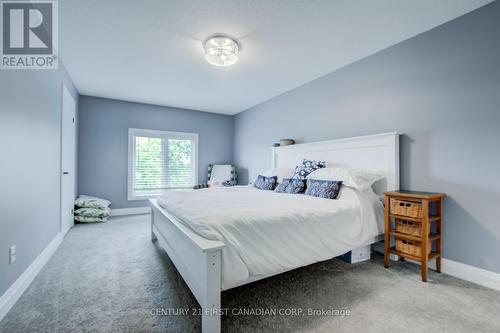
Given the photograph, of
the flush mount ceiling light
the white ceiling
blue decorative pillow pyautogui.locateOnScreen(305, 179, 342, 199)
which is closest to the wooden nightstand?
blue decorative pillow pyautogui.locateOnScreen(305, 179, 342, 199)

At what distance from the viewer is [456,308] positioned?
1642 millimetres

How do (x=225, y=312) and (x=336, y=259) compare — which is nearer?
(x=225, y=312)

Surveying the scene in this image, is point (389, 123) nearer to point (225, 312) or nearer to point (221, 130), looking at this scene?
point (225, 312)

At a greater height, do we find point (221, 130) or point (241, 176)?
point (221, 130)

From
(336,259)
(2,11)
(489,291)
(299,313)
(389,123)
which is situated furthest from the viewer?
(389,123)

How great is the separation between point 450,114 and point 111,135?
5.38 m

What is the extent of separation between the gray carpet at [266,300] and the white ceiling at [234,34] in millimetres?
2406

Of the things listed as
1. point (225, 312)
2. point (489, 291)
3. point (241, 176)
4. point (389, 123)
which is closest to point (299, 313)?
point (225, 312)

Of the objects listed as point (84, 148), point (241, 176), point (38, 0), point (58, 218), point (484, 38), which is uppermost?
point (38, 0)

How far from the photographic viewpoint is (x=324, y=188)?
102 inches

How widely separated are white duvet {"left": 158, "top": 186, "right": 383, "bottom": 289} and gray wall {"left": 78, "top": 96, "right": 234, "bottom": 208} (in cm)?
314

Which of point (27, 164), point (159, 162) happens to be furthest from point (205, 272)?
point (159, 162)

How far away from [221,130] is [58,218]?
3.75 meters

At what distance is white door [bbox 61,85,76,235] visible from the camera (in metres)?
3.16
